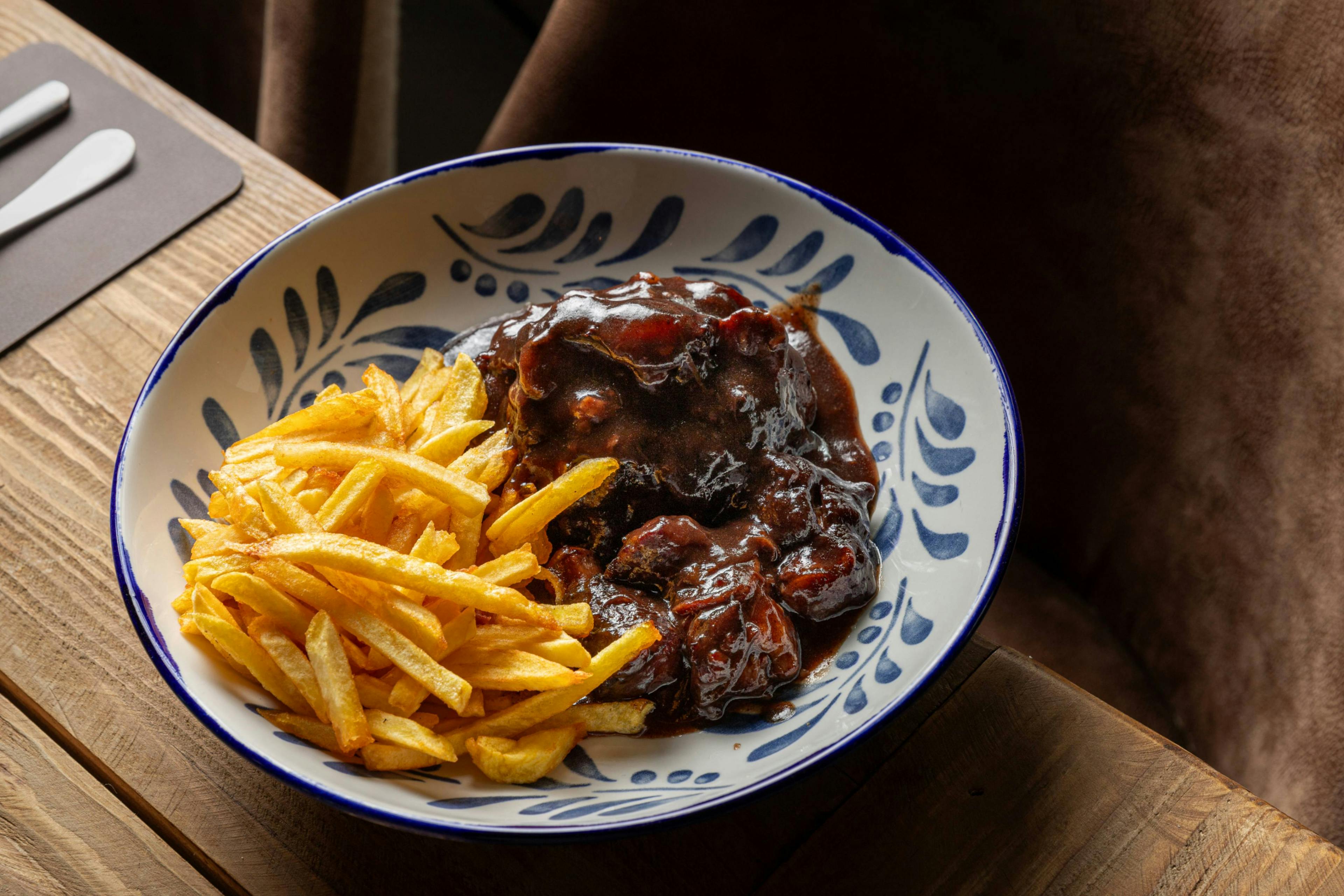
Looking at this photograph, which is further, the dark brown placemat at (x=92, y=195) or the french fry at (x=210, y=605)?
the dark brown placemat at (x=92, y=195)

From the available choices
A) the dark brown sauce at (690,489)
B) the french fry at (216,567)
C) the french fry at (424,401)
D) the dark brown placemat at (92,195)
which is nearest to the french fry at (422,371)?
the french fry at (424,401)

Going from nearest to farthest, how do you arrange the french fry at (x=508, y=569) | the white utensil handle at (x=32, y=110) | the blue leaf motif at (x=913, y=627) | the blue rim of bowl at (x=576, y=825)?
the blue rim of bowl at (x=576, y=825)
the french fry at (x=508, y=569)
the blue leaf motif at (x=913, y=627)
the white utensil handle at (x=32, y=110)

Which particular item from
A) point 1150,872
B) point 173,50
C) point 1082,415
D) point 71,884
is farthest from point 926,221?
point 173,50

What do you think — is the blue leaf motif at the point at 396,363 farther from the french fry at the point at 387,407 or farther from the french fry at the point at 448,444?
the french fry at the point at 448,444

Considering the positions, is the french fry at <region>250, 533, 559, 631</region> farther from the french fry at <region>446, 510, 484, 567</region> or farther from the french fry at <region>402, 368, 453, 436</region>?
the french fry at <region>402, 368, 453, 436</region>

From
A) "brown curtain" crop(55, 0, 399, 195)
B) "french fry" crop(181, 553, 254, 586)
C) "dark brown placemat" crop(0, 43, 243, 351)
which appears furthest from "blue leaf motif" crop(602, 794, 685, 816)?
"brown curtain" crop(55, 0, 399, 195)

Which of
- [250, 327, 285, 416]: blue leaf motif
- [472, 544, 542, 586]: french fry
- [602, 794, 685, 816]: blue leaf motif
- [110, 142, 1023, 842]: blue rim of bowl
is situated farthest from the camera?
[250, 327, 285, 416]: blue leaf motif

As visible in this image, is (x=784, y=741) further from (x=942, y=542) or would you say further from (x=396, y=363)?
(x=396, y=363)
